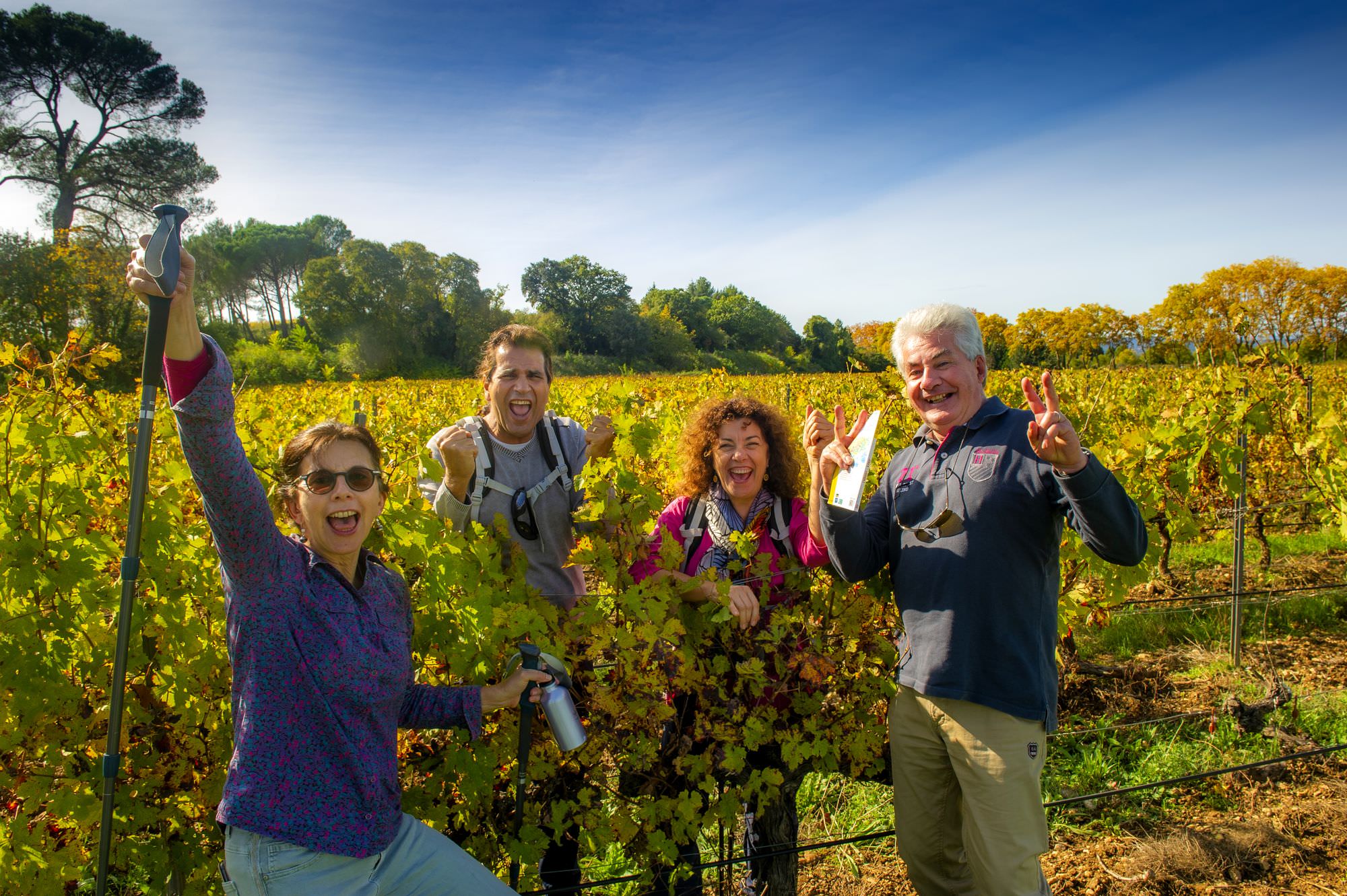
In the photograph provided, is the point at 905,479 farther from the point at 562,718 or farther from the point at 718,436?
the point at 562,718

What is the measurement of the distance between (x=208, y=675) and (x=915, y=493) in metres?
1.87

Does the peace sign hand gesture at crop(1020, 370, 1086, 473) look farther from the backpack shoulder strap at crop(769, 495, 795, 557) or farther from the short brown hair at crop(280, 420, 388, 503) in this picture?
the short brown hair at crop(280, 420, 388, 503)

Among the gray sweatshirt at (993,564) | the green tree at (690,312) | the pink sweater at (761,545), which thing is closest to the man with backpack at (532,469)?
the pink sweater at (761,545)

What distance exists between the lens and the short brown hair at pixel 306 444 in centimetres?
156

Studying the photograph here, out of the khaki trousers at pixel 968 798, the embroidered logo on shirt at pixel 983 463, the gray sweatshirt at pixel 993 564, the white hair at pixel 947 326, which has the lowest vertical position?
the khaki trousers at pixel 968 798

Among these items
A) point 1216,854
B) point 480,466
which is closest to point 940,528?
point 480,466

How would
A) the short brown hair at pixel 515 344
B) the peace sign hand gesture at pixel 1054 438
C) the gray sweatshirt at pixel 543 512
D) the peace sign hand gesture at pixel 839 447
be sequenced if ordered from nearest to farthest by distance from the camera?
the peace sign hand gesture at pixel 1054 438
the peace sign hand gesture at pixel 839 447
the gray sweatshirt at pixel 543 512
the short brown hair at pixel 515 344

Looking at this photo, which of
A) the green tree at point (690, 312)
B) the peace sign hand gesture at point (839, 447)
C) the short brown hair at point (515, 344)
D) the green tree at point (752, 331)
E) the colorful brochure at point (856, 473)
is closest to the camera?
the colorful brochure at point (856, 473)

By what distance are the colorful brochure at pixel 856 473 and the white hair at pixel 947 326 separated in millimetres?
270

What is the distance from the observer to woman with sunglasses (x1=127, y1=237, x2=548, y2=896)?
1.34m

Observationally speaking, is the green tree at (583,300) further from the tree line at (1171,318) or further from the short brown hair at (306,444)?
the short brown hair at (306,444)

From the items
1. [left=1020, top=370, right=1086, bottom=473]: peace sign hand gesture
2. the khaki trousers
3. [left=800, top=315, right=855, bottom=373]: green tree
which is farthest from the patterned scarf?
[left=800, top=315, right=855, bottom=373]: green tree

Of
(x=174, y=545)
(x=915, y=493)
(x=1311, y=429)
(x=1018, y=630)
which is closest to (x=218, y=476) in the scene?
(x=174, y=545)

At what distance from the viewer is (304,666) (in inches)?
56.3
